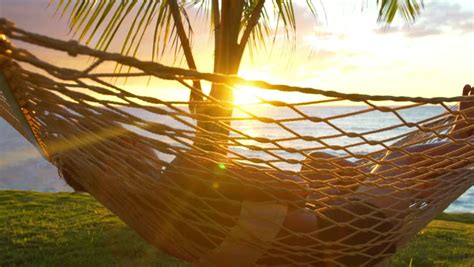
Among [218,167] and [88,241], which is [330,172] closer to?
[218,167]

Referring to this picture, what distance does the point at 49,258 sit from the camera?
104 inches

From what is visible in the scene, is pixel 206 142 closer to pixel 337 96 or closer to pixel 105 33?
pixel 337 96

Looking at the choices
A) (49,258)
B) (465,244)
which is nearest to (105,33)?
(49,258)

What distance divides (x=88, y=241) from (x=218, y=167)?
2170 mm

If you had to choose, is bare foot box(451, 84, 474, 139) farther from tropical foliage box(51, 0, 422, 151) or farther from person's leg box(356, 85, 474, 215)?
tropical foliage box(51, 0, 422, 151)

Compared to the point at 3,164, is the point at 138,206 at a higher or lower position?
higher

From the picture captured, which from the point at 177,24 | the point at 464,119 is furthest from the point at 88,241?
the point at 464,119

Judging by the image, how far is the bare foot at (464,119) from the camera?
1.21 m

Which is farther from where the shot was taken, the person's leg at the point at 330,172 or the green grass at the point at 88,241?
the green grass at the point at 88,241

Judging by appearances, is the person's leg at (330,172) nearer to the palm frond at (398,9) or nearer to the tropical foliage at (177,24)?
the tropical foliage at (177,24)

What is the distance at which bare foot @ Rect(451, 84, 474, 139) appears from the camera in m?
1.21

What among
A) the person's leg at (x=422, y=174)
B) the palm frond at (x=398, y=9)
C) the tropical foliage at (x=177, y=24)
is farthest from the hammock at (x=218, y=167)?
the palm frond at (x=398, y=9)

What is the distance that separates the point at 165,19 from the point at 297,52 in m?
1.34

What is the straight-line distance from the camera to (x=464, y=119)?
47.1 inches
